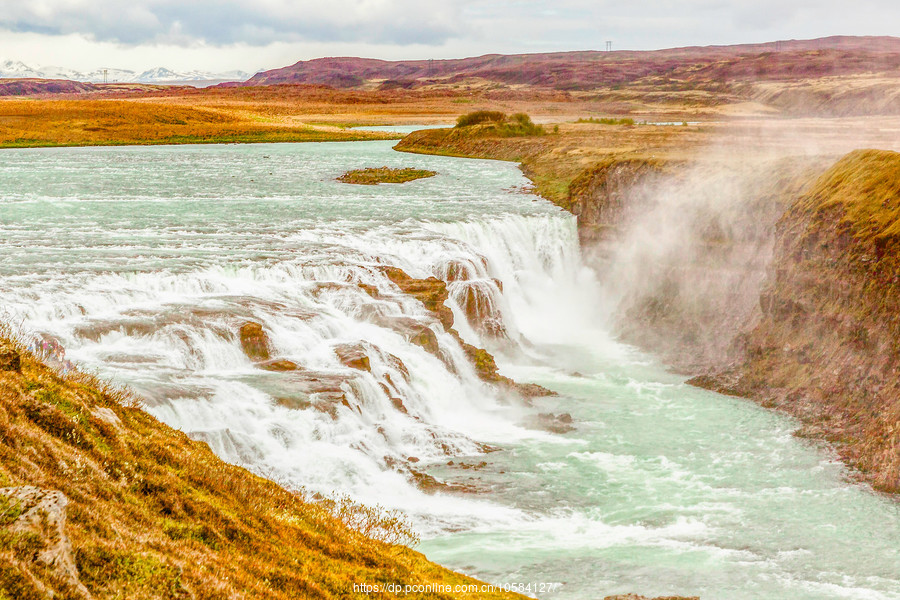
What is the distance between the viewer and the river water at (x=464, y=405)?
16.2m

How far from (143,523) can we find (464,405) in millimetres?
17122

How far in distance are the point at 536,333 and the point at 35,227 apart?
2111 centimetres

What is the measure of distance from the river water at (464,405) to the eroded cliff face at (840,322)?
3.23 feet

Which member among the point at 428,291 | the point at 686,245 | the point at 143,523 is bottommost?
the point at 428,291

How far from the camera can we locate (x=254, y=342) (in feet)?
71.9

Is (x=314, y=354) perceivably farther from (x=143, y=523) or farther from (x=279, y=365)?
(x=143, y=523)

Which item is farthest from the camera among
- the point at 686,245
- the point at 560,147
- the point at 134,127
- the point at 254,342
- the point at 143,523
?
the point at 134,127

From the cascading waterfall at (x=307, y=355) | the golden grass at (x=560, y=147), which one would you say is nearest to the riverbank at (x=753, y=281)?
the golden grass at (x=560, y=147)

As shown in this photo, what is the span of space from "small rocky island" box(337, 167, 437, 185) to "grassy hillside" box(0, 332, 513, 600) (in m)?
44.8

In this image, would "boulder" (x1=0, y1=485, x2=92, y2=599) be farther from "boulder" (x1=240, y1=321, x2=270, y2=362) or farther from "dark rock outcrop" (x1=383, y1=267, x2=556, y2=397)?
"dark rock outcrop" (x1=383, y1=267, x2=556, y2=397)

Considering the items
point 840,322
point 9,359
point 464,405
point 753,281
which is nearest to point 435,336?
point 464,405

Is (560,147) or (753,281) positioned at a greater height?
(560,147)

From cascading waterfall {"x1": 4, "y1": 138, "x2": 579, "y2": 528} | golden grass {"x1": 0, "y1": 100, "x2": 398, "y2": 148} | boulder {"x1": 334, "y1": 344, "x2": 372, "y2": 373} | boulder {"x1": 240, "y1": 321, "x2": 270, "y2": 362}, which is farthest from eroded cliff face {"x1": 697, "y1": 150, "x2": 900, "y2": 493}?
golden grass {"x1": 0, "y1": 100, "x2": 398, "y2": 148}

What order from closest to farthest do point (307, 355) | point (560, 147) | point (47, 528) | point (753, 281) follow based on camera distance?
point (47, 528), point (307, 355), point (753, 281), point (560, 147)
